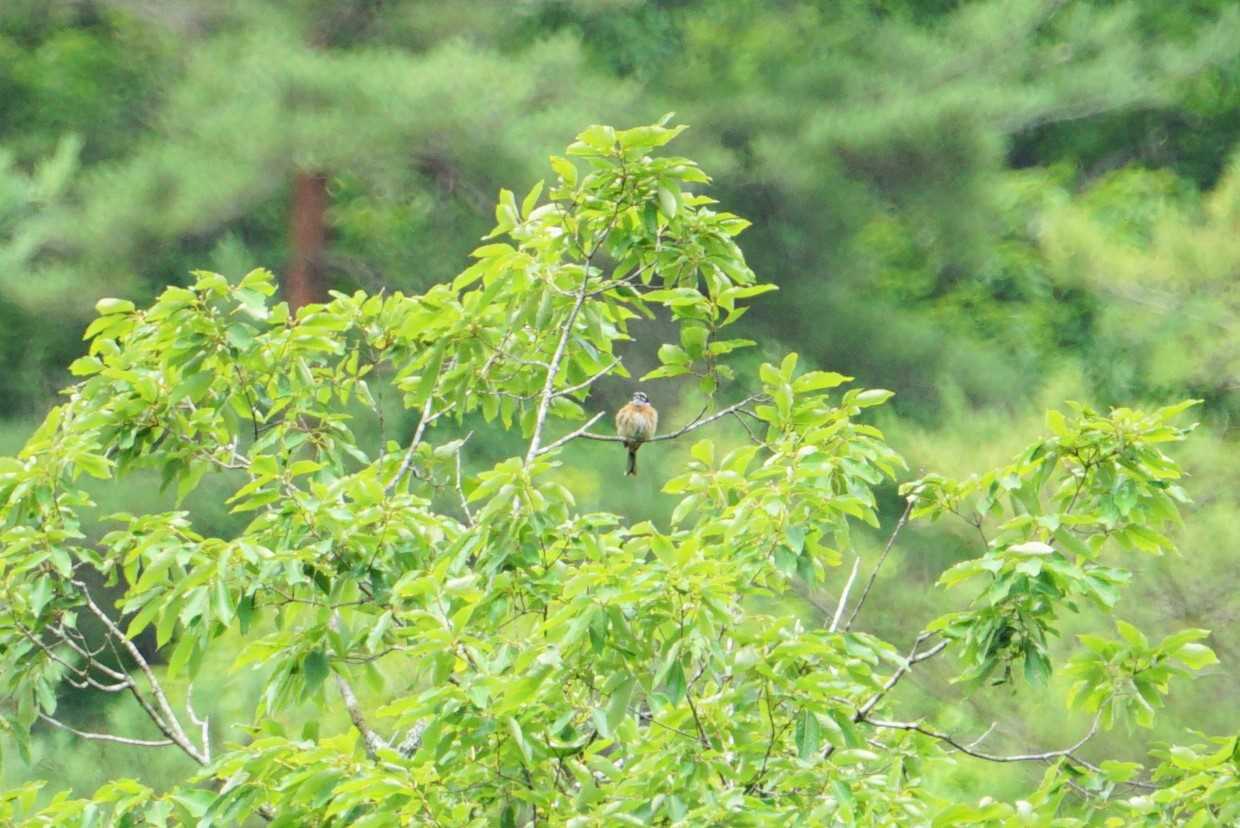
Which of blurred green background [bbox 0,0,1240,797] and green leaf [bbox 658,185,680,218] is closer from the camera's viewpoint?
green leaf [bbox 658,185,680,218]

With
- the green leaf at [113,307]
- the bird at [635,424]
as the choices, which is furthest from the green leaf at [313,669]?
the bird at [635,424]

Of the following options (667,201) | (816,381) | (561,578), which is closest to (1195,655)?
(816,381)

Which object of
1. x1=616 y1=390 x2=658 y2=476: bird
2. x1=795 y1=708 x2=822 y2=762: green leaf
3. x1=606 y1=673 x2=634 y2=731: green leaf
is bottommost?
x1=616 y1=390 x2=658 y2=476: bird

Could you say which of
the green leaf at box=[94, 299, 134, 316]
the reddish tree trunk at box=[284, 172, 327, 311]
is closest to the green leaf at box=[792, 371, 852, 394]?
the green leaf at box=[94, 299, 134, 316]

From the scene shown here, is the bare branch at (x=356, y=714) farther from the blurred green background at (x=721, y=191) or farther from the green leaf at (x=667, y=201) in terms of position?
the blurred green background at (x=721, y=191)

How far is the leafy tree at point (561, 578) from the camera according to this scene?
3787mm

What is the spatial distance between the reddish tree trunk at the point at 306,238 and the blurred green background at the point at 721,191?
25mm

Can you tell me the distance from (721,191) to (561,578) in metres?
8.96

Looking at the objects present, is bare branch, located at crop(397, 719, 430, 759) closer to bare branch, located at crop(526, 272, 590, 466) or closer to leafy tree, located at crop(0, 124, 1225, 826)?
leafy tree, located at crop(0, 124, 1225, 826)

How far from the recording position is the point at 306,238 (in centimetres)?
1240

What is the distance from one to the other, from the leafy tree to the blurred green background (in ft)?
15.0

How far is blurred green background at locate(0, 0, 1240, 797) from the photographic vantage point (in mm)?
10703

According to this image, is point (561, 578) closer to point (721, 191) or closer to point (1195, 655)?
point (1195, 655)

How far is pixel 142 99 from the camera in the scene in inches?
527
